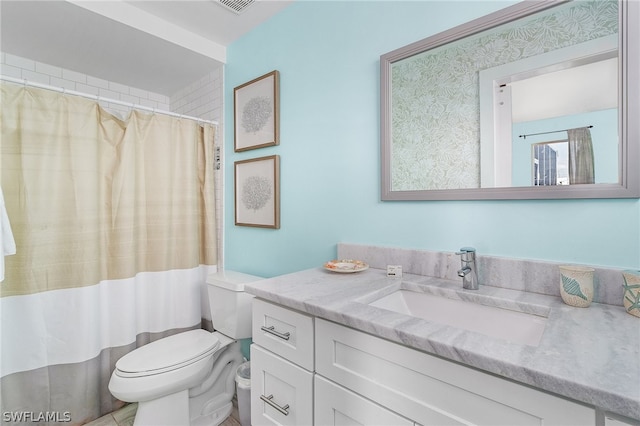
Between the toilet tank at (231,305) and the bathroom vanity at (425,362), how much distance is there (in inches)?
24.8

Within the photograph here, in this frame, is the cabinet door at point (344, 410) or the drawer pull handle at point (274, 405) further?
the drawer pull handle at point (274, 405)

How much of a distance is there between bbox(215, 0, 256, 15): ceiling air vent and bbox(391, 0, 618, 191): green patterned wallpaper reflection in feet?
3.57

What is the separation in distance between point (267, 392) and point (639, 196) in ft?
4.48

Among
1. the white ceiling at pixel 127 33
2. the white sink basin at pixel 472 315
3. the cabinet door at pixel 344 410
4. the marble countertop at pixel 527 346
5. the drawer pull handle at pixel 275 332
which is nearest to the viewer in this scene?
the marble countertop at pixel 527 346

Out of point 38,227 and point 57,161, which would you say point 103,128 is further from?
point 38,227

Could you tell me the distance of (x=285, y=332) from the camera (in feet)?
3.37

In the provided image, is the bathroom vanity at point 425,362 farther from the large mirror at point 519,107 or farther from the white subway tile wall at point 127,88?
the white subway tile wall at point 127,88

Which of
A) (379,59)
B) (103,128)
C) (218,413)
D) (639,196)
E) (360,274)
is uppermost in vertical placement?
(379,59)

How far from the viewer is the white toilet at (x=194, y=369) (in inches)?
56.9

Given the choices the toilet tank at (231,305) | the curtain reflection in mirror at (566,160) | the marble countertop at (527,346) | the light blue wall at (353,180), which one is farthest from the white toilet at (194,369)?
the curtain reflection in mirror at (566,160)

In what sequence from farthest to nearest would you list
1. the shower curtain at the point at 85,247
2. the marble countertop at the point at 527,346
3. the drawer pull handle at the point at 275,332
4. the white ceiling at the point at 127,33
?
the white ceiling at the point at 127,33, the shower curtain at the point at 85,247, the drawer pull handle at the point at 275,332, the marble countertop at the point at 527,346

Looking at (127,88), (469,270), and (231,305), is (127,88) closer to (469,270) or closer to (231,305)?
(231,305)

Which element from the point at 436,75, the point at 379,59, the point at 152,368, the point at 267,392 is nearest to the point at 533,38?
the point at 436,75

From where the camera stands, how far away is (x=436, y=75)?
1267 millimetres
